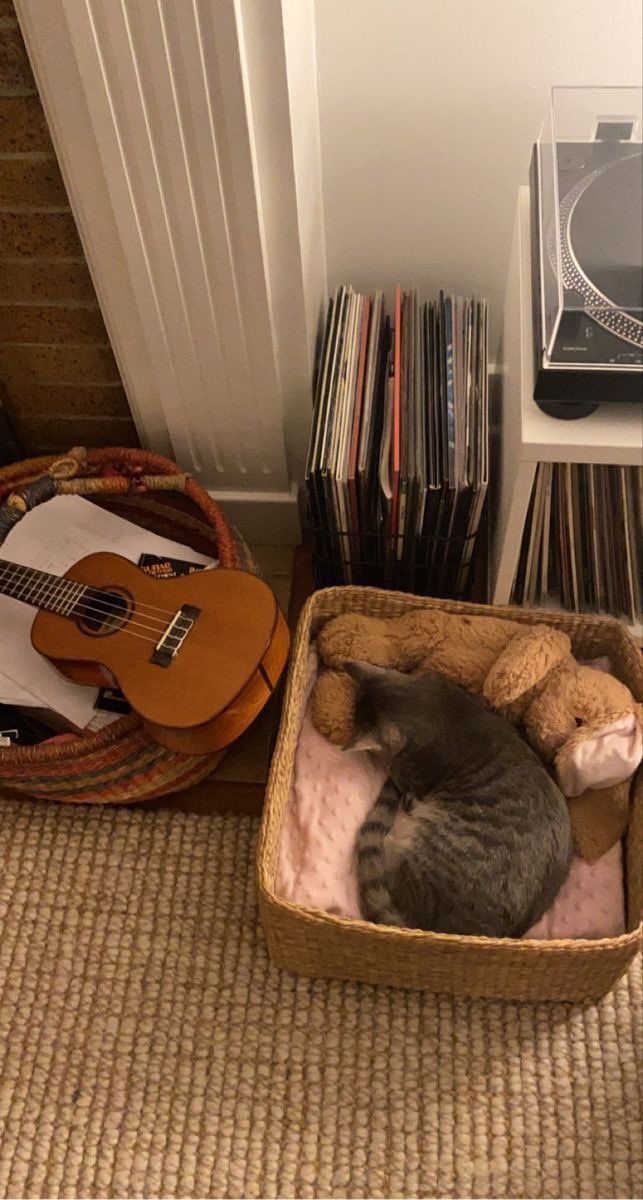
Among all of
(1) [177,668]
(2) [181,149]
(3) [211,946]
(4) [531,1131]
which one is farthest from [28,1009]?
(2) [181,149]

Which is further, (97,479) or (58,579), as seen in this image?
(97,479)

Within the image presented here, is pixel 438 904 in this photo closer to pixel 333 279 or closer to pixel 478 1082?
pixel 478 1082

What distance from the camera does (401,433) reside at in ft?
3.52


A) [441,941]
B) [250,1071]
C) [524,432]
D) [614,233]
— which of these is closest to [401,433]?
[524,432]

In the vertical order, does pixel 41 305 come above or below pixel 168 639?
above

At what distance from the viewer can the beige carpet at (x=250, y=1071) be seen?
95 cm

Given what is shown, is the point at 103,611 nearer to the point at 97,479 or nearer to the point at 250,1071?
the point at 97,479

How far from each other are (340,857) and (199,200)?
0.72 m

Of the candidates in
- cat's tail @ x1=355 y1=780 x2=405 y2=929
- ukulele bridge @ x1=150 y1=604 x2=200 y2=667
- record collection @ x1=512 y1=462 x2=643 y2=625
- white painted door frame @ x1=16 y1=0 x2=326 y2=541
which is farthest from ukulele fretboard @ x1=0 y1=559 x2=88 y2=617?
record collection @ x1=512 y1=462 x2=643 y2=625

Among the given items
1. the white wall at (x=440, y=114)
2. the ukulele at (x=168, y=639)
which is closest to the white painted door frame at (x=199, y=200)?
the white wall at (x=440, y=114)

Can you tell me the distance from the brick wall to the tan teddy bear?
472 millimetres

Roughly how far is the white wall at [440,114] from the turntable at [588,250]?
70mm

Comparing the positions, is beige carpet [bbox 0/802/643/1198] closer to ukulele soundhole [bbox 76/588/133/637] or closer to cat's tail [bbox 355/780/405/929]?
cat's tail [bbox 355/780/405/929]

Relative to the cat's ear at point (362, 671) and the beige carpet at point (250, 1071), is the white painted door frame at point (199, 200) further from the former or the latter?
the beige carpet at point (250, 1071)
